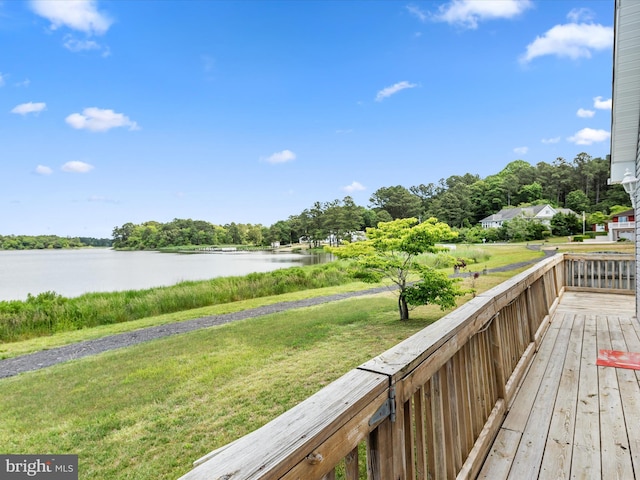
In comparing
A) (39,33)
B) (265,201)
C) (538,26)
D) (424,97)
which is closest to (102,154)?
(39,33)

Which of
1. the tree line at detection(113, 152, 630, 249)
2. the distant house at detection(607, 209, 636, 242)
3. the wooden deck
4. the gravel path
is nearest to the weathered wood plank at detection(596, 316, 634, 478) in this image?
the wooden deck

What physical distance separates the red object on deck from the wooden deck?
0.09 metres

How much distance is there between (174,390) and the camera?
3.80m

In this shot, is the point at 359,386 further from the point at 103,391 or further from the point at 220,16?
the point at 220,16

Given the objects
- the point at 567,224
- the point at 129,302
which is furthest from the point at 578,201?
the point at 129,302

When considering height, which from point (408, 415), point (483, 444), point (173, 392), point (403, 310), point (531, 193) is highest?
point (531, 193)

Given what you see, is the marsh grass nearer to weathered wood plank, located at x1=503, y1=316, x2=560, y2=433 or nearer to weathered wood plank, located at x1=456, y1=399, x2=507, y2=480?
weathered wood plank, located at x1=503, y1=316, x2=560, y2=433

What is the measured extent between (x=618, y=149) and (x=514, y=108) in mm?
43315

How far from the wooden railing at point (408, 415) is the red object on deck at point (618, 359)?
3.29ft

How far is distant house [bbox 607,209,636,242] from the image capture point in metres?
25.4

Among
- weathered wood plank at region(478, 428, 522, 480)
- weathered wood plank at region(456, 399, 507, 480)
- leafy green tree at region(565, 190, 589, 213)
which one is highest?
leafy green tree at region(565, 190, 589, 213)

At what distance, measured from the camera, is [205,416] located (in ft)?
10.4

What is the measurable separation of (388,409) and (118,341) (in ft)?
23.6

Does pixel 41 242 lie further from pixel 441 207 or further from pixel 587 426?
pixel 587 426
